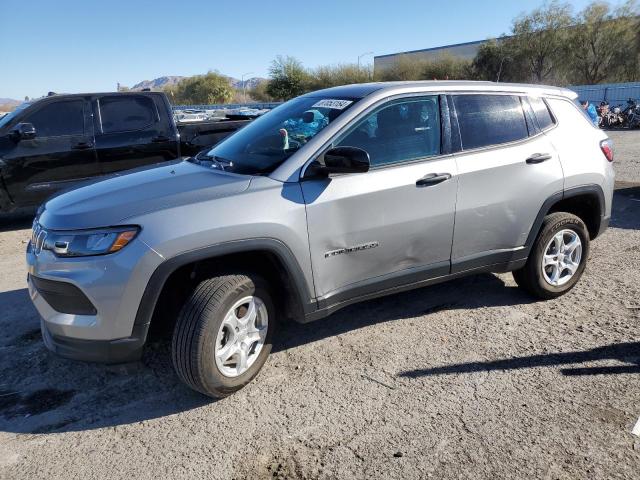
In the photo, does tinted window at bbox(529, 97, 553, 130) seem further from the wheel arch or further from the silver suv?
the wheel arch

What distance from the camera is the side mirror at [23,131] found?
22.6ft

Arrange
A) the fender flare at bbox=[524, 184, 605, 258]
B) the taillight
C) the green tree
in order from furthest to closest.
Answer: the green tree, the taillight, the fender flare at bbox=[524, 184, 605, 258]

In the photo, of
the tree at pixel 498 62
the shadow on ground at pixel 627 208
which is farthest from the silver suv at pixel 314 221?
the tree at pixel 498 62

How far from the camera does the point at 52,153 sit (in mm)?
7109

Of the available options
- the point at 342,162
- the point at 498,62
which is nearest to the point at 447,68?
the point at 498,62

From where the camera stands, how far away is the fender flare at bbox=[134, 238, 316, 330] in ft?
8.92

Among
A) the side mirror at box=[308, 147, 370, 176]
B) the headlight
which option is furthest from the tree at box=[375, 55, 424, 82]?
the headlight

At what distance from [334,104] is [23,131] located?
5406 mm

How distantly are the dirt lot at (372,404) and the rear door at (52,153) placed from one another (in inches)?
132

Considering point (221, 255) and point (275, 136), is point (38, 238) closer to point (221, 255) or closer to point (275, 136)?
point (221, 255)

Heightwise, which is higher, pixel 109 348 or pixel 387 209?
pixel 387 209

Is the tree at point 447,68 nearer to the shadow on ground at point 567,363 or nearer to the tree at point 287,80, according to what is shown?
the tree at point 287,80

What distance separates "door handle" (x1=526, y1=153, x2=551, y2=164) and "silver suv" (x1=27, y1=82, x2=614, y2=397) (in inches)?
0.4

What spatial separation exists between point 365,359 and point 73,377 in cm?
204
